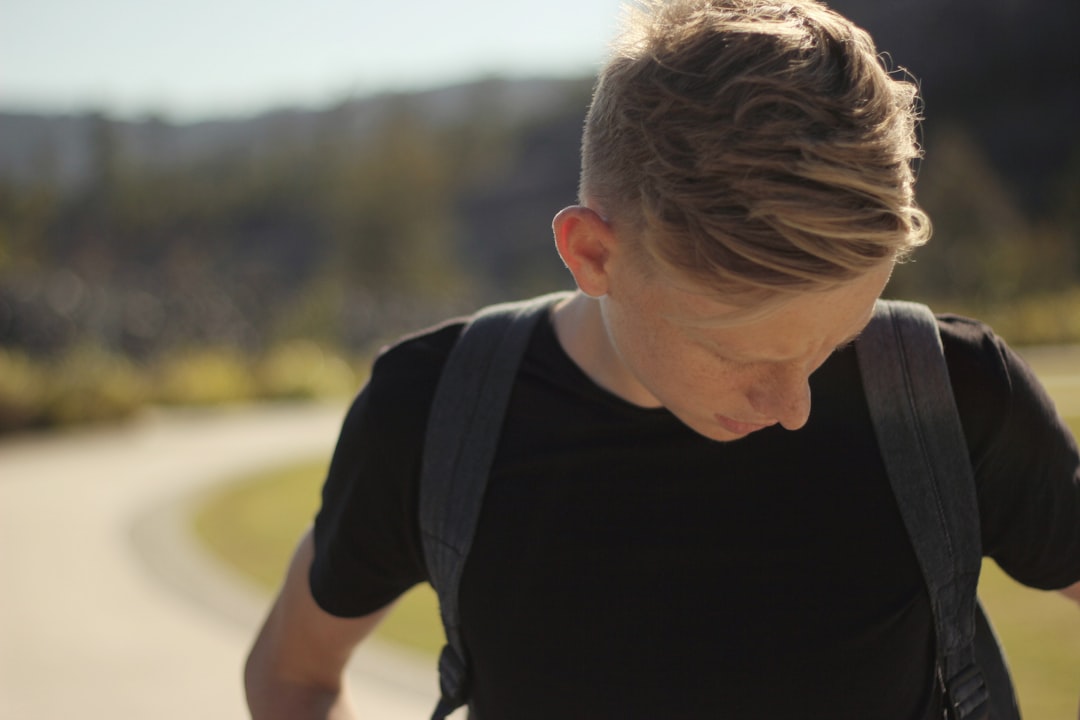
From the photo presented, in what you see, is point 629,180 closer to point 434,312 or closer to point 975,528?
point 975,528

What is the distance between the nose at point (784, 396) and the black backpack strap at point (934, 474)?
6.3 inches

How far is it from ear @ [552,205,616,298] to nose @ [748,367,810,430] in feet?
A: 0.75

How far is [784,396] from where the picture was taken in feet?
4.02

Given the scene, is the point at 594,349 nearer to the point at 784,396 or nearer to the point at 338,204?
the point at 784,396

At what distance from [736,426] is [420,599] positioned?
486 centimetres

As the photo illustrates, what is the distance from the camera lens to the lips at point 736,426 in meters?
1.27

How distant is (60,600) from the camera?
20.2 ft

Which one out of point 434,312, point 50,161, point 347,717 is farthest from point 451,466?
point 50,161

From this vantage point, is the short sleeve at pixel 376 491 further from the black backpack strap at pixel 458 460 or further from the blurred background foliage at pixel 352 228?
the blurred background foliage at pixel 352 228

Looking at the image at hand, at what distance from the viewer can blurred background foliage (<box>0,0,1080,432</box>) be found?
17.3m

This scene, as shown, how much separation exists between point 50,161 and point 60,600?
62050 millimetres

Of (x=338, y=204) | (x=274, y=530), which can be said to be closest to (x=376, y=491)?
(x=274, y=530)

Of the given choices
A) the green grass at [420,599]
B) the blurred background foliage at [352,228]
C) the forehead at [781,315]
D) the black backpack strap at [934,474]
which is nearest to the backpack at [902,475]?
the black backpack strap at [934,474]

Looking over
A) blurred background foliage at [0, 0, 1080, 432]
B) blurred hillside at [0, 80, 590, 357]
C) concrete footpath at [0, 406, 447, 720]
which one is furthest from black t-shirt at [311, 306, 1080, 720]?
blurred hillside at [0, 80, 590, 357]
